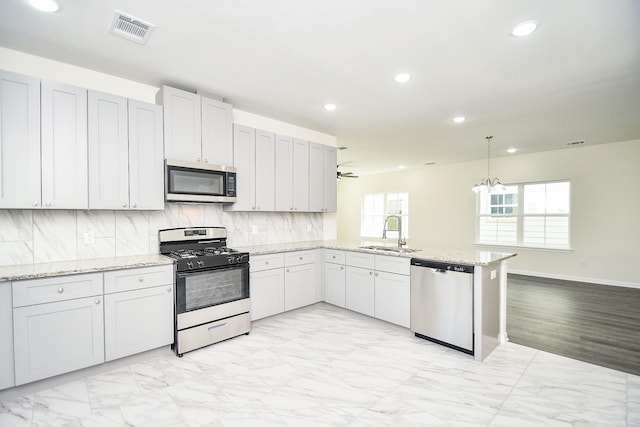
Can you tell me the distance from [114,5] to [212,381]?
279 cm

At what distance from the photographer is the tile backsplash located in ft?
8.10

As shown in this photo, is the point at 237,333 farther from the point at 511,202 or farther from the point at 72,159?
the point at 511,202

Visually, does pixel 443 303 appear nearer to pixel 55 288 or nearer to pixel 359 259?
pixel 359 259

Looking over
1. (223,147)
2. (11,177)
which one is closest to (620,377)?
(223,147)

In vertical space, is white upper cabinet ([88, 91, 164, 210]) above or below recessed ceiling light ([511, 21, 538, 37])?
below

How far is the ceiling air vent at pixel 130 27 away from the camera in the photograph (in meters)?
2.03

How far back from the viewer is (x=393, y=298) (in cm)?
338

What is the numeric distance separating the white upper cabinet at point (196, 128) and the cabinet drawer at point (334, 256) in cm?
177

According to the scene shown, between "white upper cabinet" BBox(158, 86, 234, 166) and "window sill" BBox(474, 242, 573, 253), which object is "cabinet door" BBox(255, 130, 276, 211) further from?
"window sill" BBox(474, 242, 573, 253)

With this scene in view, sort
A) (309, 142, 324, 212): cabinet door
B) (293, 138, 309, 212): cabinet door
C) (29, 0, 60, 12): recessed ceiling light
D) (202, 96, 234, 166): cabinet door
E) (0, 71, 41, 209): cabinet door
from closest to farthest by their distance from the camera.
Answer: (29, 0, 60, 12): recessed ceiling light < (0, 71, 41, 209): cabinet door < (202, 96, 234, 166): cabinet door < (293, 138, 309, 212): cabinet door < (309, 142, 324, 212): cabinet door

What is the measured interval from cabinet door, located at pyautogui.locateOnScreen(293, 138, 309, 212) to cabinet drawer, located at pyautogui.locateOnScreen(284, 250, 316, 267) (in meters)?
0.66

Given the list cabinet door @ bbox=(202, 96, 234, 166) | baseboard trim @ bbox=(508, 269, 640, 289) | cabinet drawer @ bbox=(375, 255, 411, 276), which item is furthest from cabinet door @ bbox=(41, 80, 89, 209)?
baseboard trim @ bbox=(508, 269, 640, 289)

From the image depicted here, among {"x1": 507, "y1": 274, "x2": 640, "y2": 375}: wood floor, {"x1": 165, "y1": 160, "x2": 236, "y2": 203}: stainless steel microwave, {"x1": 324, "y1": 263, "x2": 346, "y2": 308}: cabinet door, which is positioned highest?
{"x1": 165, "y1": 160, "x2": 236, "y2": 203}: stainless steel microwave

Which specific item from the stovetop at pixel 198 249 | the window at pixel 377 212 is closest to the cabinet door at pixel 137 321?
the stovetop at pixel 198 249
